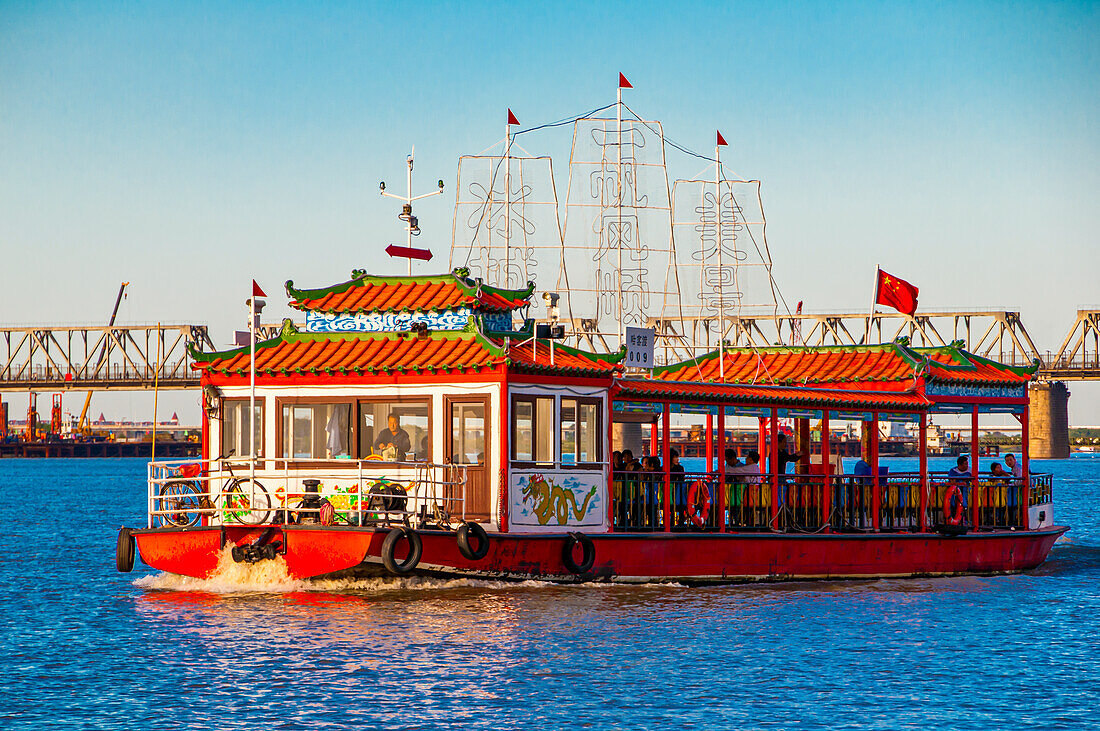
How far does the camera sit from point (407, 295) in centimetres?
2411

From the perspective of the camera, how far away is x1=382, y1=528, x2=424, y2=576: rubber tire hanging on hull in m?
20.5

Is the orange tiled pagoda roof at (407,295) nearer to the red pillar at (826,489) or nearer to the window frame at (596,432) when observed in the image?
the window frame at (596,432)

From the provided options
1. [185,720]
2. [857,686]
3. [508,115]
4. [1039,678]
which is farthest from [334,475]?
[508,115]

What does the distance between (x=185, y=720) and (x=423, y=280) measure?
1055cm

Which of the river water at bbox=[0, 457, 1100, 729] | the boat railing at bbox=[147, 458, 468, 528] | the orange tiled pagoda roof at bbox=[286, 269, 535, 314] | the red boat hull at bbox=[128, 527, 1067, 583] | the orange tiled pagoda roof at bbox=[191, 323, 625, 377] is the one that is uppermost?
the orange tiled pagoda roof at bbox=[286, 269, 535, 314]

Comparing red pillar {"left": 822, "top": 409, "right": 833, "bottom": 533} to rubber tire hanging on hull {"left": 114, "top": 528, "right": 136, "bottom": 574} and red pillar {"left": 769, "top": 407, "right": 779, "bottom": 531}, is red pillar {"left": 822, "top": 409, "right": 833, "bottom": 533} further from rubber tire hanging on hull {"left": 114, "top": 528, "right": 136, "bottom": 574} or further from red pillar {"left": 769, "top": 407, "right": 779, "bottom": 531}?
rubber tire hanging on hull {"left": 114, "top": 528, "right": 136, "bottom": 574}

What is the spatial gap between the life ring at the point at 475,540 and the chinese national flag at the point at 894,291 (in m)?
11.1

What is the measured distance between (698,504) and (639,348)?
10.6 ft

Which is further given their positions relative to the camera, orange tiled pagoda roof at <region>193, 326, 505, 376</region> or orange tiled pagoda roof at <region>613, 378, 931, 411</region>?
orange tiled pagoda roof at <region>613, 378, 931, 411</region>

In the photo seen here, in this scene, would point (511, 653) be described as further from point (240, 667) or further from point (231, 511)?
point (231, 511)

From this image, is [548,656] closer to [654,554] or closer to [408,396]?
[654,554]

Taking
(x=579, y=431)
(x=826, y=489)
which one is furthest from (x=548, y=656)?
(x=826, y=489)

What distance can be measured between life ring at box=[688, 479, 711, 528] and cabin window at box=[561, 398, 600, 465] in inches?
91.5

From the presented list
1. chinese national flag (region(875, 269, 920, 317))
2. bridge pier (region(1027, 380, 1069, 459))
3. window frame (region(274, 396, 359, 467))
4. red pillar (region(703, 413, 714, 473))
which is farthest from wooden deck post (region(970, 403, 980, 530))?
bridge pier (region(1027, 380, 1069, 459))
